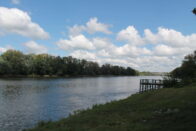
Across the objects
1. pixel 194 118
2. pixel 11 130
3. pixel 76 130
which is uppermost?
pixel 194 118

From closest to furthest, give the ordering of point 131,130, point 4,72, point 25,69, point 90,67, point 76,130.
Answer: point 131,130
point 76,130
point 4,72
point 25,69
point 90,67

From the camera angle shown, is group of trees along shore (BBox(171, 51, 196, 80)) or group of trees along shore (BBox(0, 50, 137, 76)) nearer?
group of trees along shore (BBox(171, 51, 196, 80))

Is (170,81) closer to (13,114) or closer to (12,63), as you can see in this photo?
(13,114)

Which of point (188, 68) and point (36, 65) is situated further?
point (36, 65)

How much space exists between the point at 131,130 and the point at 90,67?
166 meters

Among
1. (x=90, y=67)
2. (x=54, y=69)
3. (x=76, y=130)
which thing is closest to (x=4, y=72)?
(x=54, y=69)

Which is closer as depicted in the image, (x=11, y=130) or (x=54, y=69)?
(x=11, y=130)

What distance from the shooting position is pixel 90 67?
174m

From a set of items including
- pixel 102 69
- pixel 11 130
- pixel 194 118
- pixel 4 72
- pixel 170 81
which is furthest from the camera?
pixel 102 69

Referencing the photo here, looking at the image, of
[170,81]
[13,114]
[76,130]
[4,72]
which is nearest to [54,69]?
[4,72]

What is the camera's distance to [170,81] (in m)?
37.6

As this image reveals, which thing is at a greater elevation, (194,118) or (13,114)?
(194,118)

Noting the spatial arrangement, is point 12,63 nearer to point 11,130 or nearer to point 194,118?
point 11,130

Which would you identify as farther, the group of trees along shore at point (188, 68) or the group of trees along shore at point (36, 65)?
the group of trees along shore at point (36, 65)
